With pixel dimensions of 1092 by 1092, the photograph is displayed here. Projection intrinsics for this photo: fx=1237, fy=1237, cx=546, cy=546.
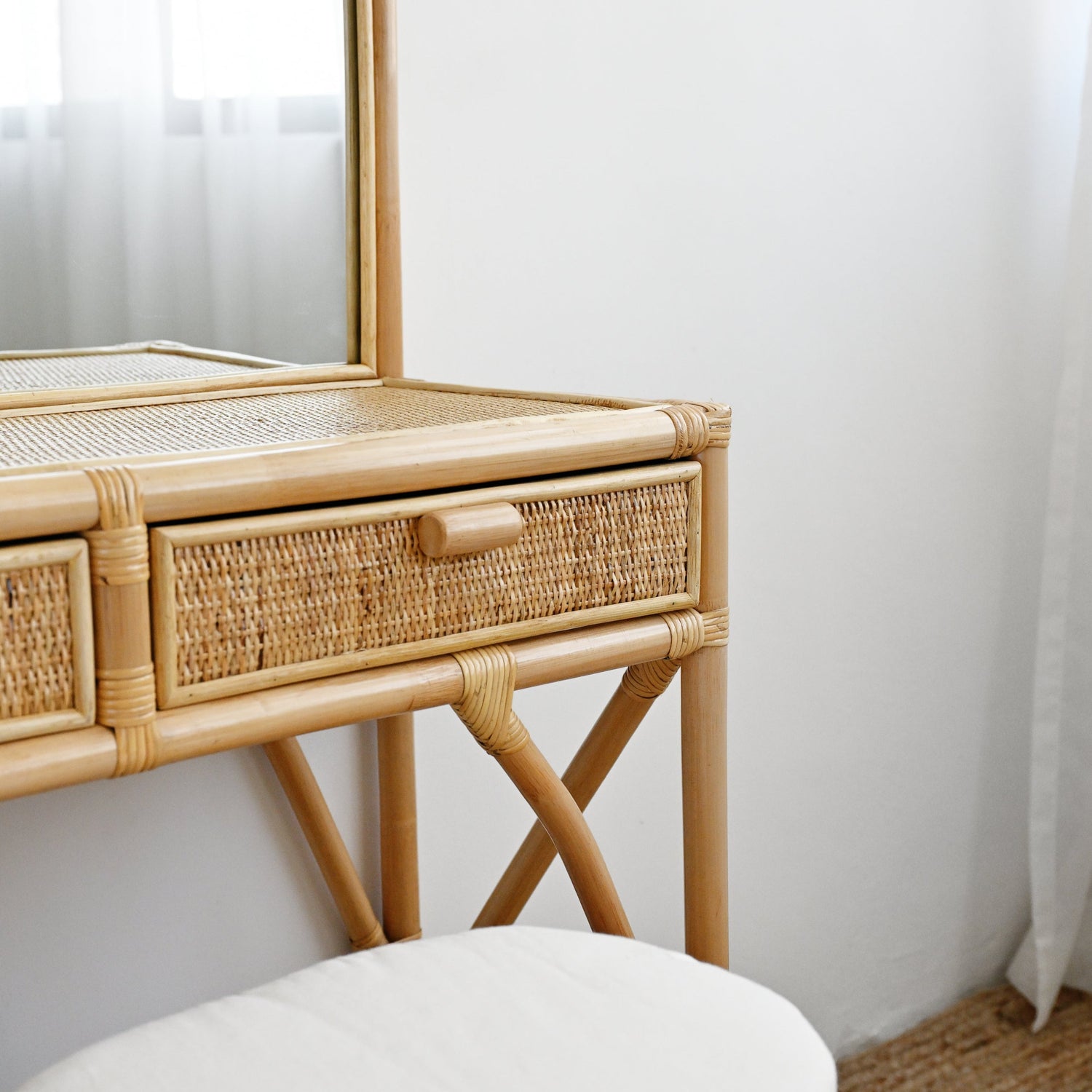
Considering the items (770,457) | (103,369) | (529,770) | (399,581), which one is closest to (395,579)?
(399,581)

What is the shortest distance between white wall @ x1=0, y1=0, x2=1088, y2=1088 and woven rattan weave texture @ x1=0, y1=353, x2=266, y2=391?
9.0 inches

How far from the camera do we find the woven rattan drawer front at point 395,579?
622 mm

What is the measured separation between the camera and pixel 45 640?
58 centimetres

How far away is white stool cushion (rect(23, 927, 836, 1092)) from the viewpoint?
62 centimetres

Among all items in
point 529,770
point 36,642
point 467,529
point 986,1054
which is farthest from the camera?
point 986,1054

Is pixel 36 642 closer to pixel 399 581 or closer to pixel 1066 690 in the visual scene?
pixel 399 581

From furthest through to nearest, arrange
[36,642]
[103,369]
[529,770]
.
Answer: [103,369] < [529,770] < [36,642]

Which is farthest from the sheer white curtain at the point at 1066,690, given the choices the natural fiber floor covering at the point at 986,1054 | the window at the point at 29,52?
the window at the point at 29,52

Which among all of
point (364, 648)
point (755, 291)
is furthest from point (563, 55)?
point (364, 648)

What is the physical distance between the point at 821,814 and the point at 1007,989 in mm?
478

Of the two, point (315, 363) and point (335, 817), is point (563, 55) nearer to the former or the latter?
point (315, 363)

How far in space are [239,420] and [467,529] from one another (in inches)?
8.3

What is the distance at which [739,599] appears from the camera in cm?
137

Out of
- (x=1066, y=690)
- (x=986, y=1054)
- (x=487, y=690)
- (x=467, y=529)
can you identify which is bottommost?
(x=986, y=1054)
